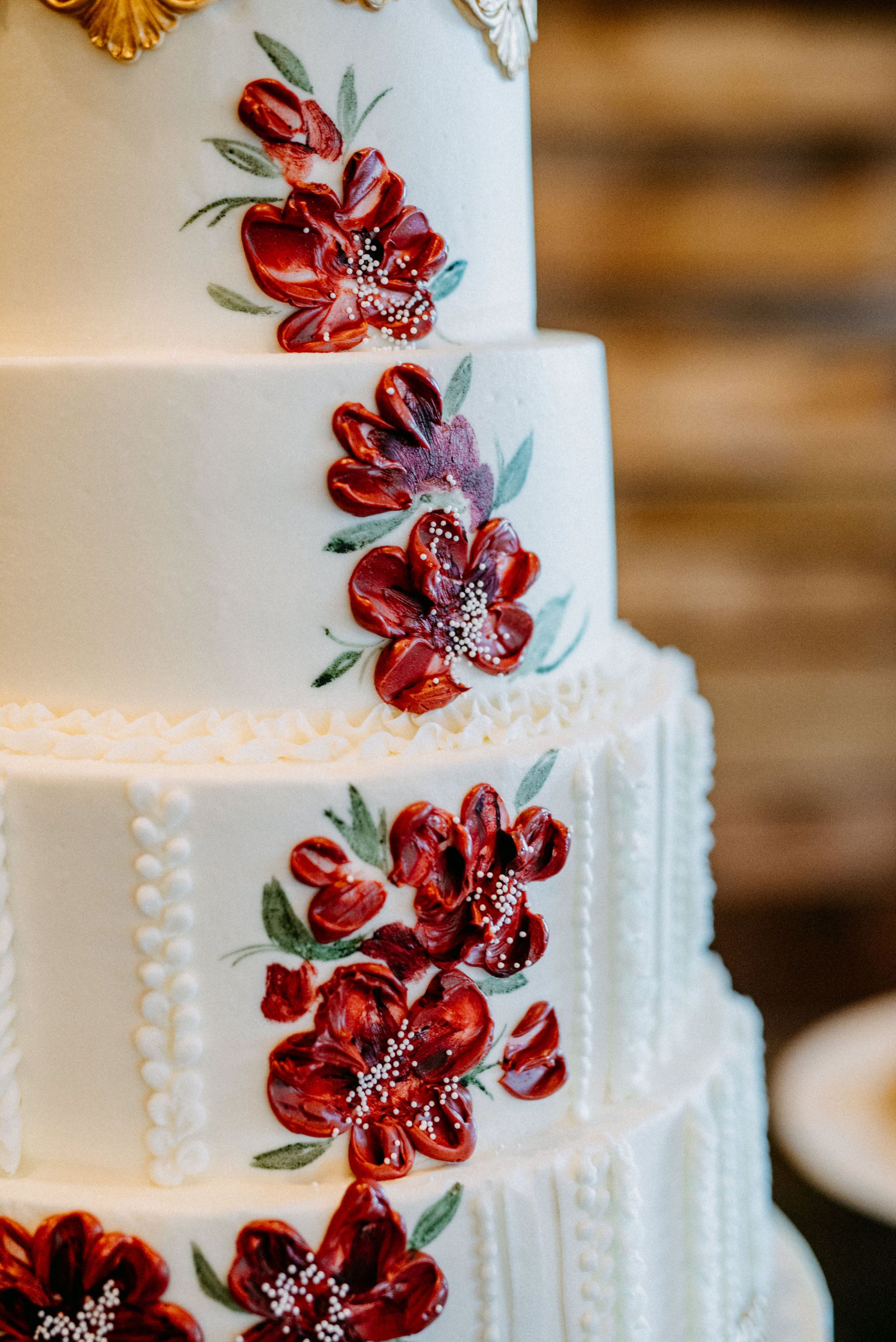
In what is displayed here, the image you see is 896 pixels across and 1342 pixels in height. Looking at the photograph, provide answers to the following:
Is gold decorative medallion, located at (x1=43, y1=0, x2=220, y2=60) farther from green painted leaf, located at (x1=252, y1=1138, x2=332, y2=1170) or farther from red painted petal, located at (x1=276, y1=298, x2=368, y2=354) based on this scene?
green painted leaf, located at (x1=252, y1=1138, x2=332, y2=1170)

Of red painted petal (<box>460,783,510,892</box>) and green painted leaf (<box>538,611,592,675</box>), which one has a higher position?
green painted leaf (<box>538,611,592,675</box>)

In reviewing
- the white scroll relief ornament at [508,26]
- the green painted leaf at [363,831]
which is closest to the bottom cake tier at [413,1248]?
the green painted leaf at [363,831]

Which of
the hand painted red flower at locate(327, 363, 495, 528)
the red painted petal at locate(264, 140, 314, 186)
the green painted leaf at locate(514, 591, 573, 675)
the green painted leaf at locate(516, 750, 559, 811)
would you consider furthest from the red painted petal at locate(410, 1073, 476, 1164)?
the red painted petal at locate(264, 140, 314, 186)

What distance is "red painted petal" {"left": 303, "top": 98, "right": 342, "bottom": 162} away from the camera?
0.89m

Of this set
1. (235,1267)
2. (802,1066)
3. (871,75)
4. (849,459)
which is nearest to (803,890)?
(802,1066)

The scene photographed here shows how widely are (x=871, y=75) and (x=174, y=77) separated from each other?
170 centimetres

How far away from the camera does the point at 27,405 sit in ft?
2.89

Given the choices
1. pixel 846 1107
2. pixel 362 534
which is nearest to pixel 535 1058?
pixel 362 534

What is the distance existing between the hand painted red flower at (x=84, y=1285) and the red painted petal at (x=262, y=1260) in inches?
1.6

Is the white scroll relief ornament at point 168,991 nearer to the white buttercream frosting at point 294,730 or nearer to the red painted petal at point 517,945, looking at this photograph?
the white buttercream frosting at point 294,730

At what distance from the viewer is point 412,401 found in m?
0.89

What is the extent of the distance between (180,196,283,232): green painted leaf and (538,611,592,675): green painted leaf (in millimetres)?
387

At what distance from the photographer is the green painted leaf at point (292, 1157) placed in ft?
2.88

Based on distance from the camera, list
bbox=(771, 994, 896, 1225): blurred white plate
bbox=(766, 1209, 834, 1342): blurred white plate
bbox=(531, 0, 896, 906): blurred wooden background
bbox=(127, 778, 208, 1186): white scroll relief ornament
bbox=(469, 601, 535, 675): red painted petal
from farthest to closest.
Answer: bbox=(531, 0, 896, 906): blurred wooden background → bbox=(771, 994, 896, 1225): blurred white plate → bbox=(766, 1209, 834, 1342): blurred white plate → bbox=(469, 601, 535, 675): red painted petal → bbox=(127, 778, 208, 1186): white scroll relief ornament
